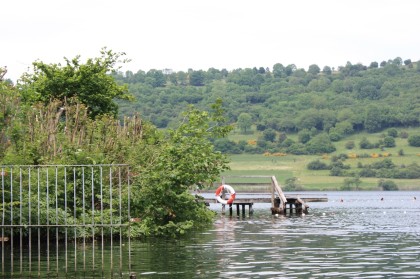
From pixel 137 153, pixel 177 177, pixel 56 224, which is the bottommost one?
pixel 56 224

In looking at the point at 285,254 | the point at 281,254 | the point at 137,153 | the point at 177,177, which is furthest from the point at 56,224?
the point at 137,153

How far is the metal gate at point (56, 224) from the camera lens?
2903 centimetres

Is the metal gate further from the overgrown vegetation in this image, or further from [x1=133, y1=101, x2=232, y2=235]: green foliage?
[x1=133, y1=101, x2=232, y2=235]: green foliage

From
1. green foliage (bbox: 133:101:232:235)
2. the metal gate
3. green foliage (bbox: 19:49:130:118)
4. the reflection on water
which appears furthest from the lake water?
green foliage (bbox: 19:49:130:118)

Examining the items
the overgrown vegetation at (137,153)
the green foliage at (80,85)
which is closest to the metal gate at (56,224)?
the overgrown vegetation at (137,153)

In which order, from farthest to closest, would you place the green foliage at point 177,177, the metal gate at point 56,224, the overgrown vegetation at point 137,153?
the green foliage at point 177,177, the overgrown vegetation at point 137,153, the metal gate at point 56,224

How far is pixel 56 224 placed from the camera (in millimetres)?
31344

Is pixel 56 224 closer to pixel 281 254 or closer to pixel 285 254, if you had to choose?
pixel 281 254

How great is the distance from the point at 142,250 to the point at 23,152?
7.71m

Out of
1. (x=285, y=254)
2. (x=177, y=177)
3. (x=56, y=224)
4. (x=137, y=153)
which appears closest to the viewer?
(x=56, y=224)

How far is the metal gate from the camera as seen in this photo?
95.2 ft

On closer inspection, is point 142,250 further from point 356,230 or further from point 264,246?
point 356,230

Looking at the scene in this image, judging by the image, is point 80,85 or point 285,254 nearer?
point 285,254

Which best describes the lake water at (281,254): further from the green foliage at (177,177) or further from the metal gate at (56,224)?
the green foliage at (177,177)
